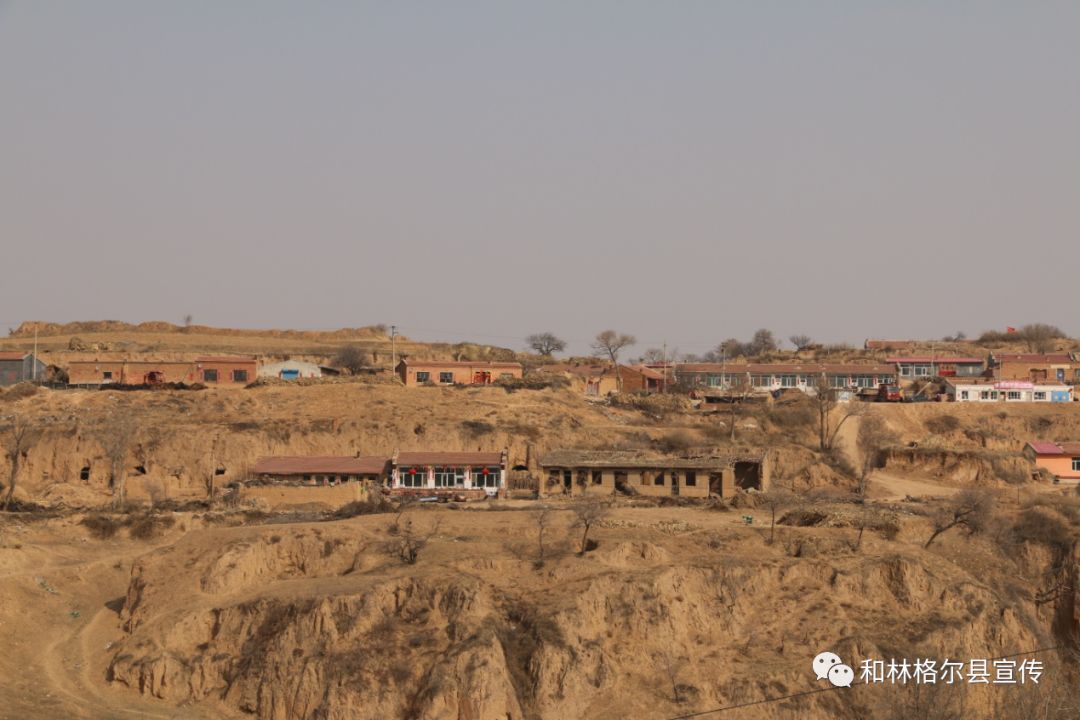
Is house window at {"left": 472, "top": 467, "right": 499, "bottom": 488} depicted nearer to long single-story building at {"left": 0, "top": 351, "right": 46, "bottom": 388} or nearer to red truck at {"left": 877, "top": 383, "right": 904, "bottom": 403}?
red truck at {"left": 877, "top": 383, "right": 904, "bottom": 403}

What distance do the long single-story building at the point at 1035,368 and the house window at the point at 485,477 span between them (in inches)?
1700

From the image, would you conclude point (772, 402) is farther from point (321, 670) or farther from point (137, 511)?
point (321, 670)

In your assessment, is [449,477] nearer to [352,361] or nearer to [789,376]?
[352,361]

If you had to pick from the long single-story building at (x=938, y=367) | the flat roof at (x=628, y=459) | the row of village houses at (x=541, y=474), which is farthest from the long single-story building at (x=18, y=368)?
the long single-story building at (x=938, y=367)

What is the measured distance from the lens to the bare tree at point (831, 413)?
2786 inches

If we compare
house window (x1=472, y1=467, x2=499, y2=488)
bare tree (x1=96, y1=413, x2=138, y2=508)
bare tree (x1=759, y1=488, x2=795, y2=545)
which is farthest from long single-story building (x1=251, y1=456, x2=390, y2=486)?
bare tree (x1=759, y1=488, x2=795, y2=545)

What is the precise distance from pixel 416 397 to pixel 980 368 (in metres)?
46.5

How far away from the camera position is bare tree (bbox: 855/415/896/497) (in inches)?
2665

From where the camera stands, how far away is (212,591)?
41219 millimetres

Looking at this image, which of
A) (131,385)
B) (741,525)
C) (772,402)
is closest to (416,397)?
(131,385)

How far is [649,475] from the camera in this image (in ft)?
187

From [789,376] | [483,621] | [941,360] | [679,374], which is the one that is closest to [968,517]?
[483,621]

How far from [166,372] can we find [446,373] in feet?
54.1

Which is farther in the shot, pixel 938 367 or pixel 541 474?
pixel 938 367
